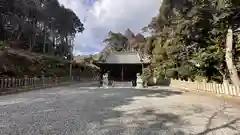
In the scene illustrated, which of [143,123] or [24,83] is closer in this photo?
[143,123]

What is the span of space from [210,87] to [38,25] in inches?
1026

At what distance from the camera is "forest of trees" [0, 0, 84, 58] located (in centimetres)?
2547

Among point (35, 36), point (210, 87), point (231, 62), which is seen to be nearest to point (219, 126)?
point (231, 62)

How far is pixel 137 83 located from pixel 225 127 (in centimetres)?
1609

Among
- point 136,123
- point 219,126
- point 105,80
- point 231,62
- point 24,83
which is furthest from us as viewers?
point 105,80

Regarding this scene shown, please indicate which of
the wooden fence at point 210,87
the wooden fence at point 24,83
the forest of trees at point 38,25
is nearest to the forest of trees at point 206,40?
the wooden fence at point 210,87

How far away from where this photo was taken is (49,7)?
3184cm

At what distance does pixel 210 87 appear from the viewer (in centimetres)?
1437

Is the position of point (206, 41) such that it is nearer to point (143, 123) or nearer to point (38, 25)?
point (143, 123)

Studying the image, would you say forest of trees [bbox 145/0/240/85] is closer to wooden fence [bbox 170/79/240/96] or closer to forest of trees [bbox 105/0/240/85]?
forest of trees [bbox 105/0/240/85]

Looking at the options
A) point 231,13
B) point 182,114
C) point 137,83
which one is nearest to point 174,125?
point 182,114

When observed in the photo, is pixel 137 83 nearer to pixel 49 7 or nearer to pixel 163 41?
pixel 163 41

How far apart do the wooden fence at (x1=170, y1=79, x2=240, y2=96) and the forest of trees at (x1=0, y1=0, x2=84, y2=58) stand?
15.2 meters

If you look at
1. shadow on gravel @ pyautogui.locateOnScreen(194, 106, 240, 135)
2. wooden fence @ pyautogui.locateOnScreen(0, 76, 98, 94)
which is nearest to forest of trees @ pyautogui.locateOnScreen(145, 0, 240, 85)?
shadow on gravel @ pyautogui.locateOnScreen(194, 106, 240, 135)
